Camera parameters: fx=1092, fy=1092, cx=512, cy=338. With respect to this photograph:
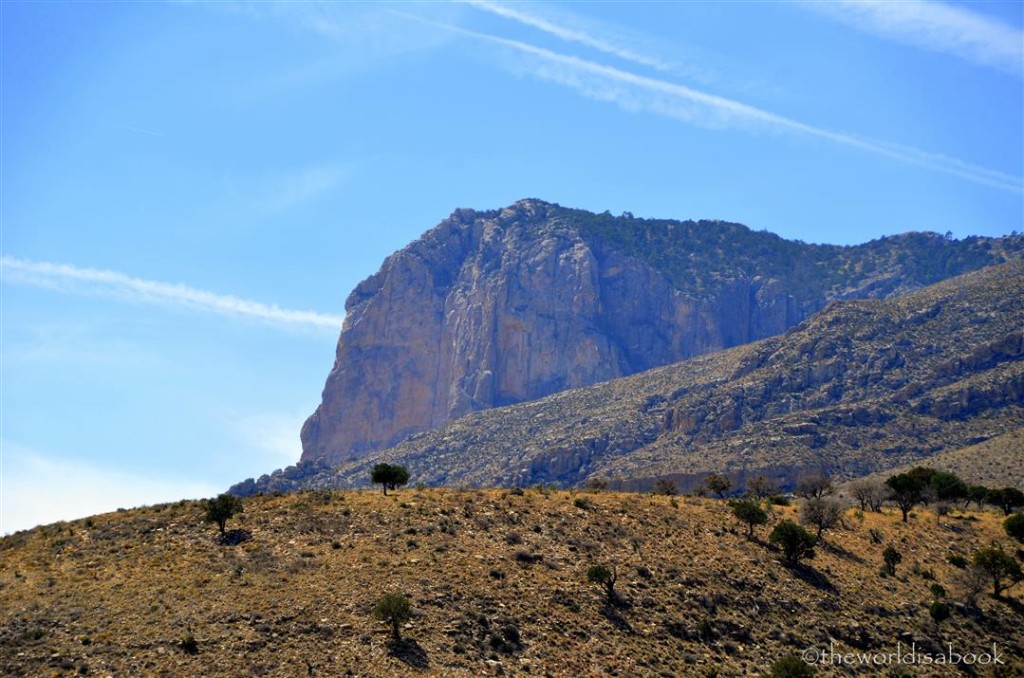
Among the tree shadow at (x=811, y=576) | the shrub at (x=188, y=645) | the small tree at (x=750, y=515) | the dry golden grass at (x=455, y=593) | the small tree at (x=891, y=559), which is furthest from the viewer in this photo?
the small tree at (x=750, y=515)

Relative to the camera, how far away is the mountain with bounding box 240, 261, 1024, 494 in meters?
116

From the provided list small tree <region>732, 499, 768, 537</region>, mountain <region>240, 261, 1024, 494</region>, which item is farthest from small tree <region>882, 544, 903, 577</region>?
mountain <region>240, 261, 1024, 494</region>

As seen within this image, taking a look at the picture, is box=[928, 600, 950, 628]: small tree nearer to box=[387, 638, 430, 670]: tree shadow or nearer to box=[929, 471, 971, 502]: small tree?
box=[929, 471, 971, 502]: small tree

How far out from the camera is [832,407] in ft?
417

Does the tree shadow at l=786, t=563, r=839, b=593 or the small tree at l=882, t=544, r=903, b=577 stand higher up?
the small tree at l=882, t=544, r=903, b=577

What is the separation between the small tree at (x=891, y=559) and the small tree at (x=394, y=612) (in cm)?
2752

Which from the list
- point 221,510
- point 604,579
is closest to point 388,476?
point 221,510

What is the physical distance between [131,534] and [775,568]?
100ft

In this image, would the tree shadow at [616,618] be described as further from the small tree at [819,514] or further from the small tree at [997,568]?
the small tree at [997,568]

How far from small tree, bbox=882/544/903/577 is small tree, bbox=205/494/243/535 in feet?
108

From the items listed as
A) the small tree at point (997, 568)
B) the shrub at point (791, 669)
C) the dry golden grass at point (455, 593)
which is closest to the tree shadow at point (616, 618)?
the dry golden grass at point (455, 593)

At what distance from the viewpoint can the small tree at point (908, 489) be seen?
70.9m

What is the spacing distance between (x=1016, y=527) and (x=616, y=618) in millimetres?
31245

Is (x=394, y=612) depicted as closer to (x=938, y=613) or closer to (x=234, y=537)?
(x=234, y=537)
